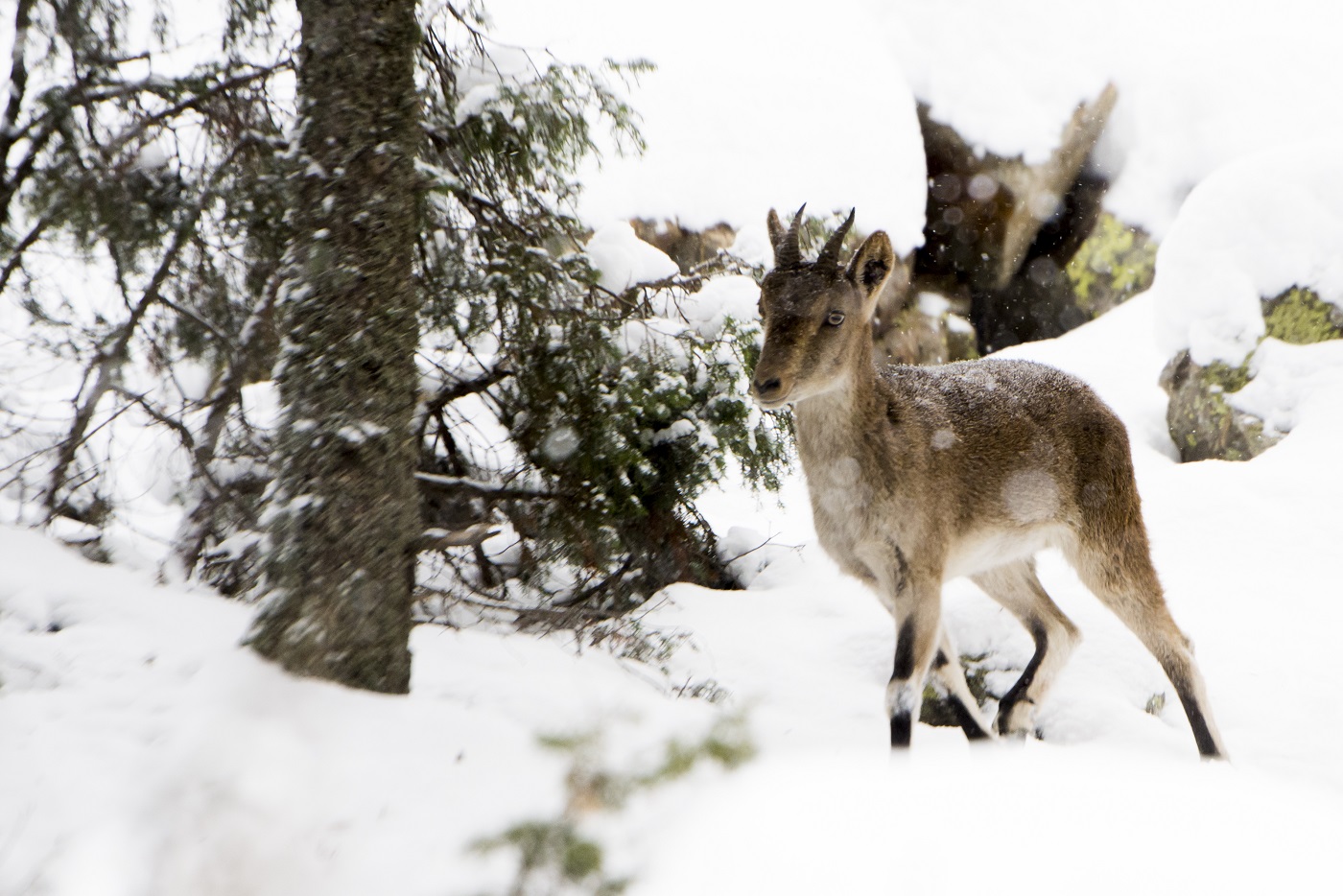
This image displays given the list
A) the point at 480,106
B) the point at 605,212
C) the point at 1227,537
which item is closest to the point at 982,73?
the point at 605,212

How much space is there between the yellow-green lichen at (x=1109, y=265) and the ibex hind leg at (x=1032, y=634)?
35.6 ft

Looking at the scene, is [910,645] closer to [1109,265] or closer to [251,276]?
[251,276]

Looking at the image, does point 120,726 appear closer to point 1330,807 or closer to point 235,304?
point 235,304

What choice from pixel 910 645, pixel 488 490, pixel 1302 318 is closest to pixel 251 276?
pixel 488 490

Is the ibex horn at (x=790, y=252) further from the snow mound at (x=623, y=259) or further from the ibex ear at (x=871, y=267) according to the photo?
the snow mound at (x=623, y=259)

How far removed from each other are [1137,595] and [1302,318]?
6.24 metres

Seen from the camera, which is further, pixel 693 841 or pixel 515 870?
pixel 693 841

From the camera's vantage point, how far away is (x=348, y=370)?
130 inches

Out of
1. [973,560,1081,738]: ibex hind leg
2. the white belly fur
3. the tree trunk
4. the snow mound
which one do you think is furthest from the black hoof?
the snow mound

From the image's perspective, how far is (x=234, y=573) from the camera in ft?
15.6

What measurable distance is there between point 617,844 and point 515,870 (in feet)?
0.82

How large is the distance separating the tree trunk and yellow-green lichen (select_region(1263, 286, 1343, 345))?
29.8 ft

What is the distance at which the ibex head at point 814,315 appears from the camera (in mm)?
3949

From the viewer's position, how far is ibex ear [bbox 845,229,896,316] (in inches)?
163
